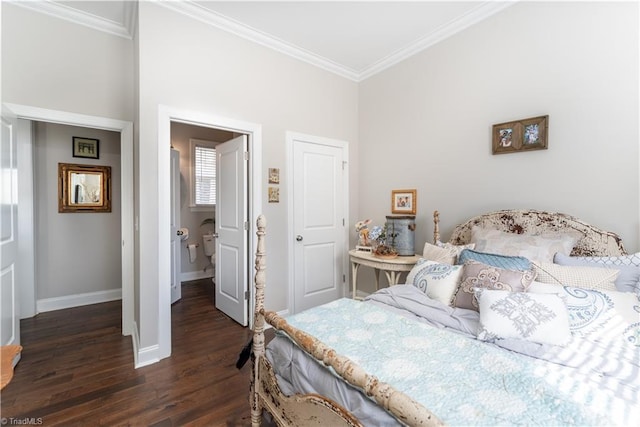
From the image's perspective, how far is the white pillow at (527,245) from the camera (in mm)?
1933

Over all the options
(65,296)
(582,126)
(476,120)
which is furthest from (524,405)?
(65,296)

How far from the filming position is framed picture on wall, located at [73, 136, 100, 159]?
356cm

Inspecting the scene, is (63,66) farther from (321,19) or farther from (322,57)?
(322,57)

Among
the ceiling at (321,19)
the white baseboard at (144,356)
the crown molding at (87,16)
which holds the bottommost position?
the white baseboard at (144,356)

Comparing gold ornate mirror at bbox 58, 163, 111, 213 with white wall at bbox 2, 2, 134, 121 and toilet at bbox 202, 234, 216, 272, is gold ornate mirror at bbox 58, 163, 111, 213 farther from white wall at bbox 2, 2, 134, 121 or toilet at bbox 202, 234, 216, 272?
toilet at bbox 202, 234, 216, 272

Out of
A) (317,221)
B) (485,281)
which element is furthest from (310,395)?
(317,221)

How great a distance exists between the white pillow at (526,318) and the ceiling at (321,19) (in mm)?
2446

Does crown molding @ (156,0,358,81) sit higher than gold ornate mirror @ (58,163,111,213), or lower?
higher

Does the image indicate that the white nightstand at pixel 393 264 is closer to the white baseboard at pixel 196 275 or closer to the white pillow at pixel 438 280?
the white pillow at pixel 438 280

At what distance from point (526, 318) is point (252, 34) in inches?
127

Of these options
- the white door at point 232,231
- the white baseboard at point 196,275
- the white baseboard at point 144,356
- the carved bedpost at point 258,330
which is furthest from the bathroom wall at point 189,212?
the carved bedpost at point 258,330

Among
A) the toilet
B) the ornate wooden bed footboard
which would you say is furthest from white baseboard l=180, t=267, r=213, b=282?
the ornate wooden bed footboard

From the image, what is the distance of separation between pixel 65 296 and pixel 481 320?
4.51 meters

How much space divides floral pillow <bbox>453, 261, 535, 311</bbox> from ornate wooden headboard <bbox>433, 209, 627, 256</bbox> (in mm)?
585
